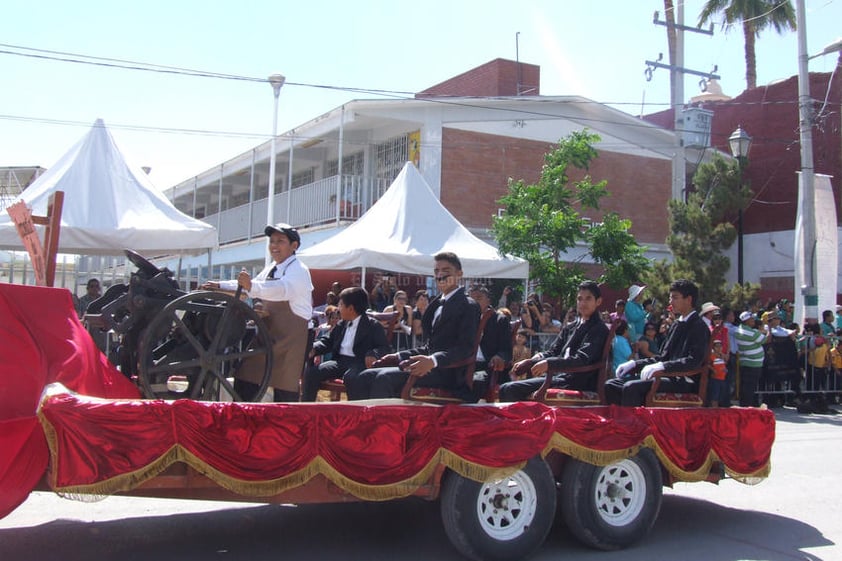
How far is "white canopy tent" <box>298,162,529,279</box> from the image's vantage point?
1328 centimetres

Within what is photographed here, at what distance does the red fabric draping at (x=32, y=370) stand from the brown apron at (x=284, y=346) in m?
1.17

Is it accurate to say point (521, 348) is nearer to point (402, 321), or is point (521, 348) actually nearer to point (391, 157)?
point (402, 321)

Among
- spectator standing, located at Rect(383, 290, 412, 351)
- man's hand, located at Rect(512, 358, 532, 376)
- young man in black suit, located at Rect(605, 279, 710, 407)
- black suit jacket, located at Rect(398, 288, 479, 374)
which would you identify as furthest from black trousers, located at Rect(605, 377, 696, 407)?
spectator standing, located at Rect(383, 290, 412, 351)

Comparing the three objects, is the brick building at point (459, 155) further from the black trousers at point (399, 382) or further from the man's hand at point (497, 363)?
the black trousers at point (399, 382)

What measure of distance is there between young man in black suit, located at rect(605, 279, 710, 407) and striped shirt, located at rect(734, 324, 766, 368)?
7.62m

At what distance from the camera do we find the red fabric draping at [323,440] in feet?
15.7

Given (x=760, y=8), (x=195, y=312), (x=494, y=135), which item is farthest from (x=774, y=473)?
(x=760, y=8)

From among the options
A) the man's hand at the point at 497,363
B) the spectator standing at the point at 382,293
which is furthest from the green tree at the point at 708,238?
the man's hand at the point at 497,363

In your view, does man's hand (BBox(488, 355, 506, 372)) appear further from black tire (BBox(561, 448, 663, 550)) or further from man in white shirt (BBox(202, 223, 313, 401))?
man in white shirt (BBox(202, 223, 313, 401))

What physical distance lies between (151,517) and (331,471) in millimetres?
A: 2413

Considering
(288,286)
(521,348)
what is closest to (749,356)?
(521,348)

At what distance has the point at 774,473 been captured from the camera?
9516 mm

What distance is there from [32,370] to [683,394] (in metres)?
4.94

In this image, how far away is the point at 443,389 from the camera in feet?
21.7
